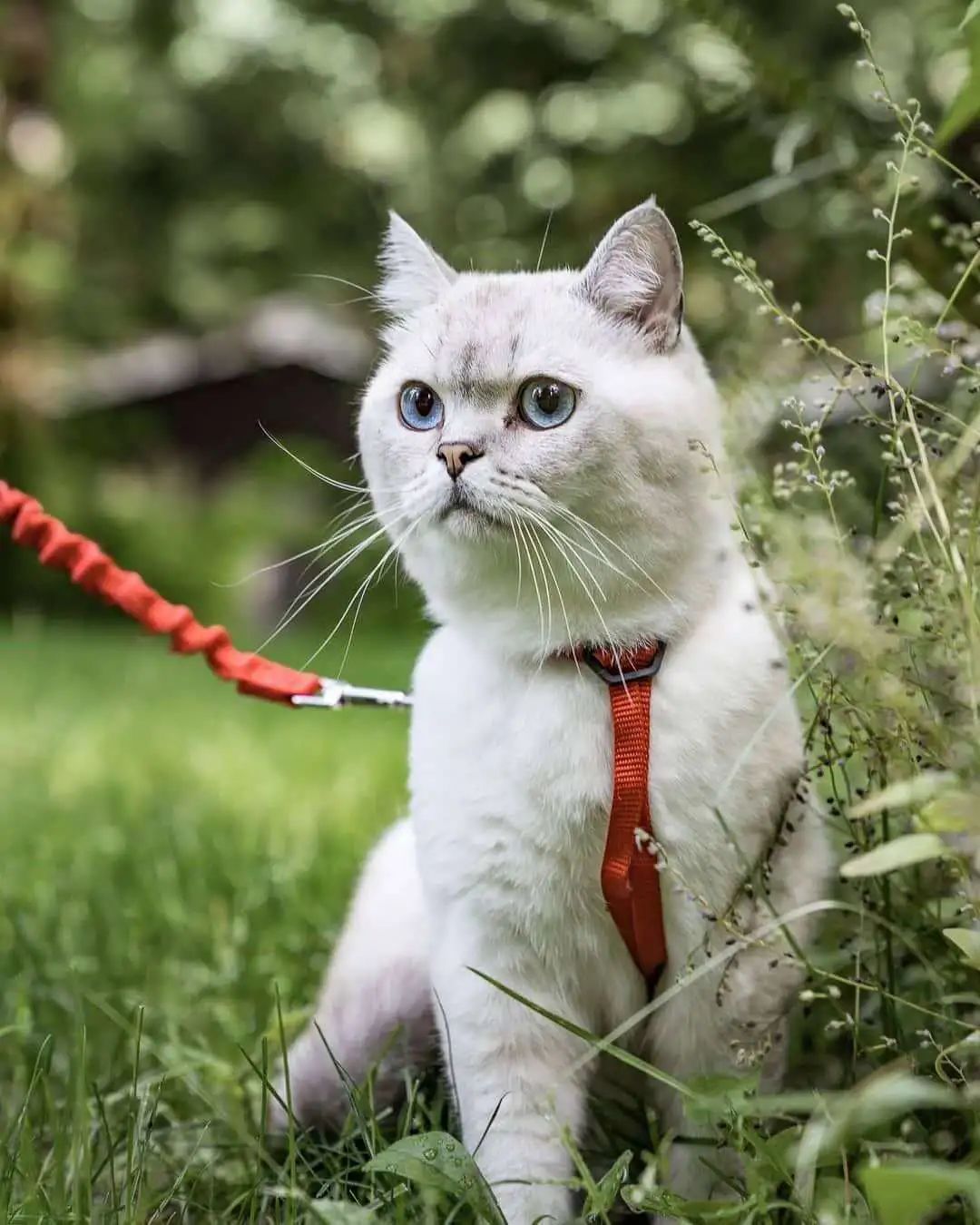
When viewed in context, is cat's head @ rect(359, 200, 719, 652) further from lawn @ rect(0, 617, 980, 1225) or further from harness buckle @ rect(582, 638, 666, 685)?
lawn @ rect(0, 617, 980, 1225)

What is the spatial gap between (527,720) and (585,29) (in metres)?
2.23

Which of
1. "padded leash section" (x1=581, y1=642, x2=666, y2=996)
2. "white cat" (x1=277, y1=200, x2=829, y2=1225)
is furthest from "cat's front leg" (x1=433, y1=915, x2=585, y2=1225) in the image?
"padded leash section" (x1=581, y1=642, x2=666, y2=996)

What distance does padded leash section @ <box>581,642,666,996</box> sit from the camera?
123 centimetres

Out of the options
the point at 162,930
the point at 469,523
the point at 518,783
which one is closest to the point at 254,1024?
the point at 162,930

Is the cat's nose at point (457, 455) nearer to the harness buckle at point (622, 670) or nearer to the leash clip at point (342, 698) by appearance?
the harness buckle at point (622, 670)

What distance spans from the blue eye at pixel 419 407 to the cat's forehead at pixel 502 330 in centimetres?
3

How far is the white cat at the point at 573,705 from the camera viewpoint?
1260 millimetres

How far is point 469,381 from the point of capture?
1321 millimetres

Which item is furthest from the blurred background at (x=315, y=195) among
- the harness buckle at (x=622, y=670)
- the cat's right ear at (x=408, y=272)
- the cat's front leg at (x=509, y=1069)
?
the cat's front leg at (x=509, y=1069)

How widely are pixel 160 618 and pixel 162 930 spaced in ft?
2.44

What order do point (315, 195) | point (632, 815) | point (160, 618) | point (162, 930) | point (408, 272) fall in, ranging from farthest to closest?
point (315, 195) < point (162, 930) < point (160, 618) < point (408, 272) < point (632, 815)

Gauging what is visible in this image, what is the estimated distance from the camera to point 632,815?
1.23 meters

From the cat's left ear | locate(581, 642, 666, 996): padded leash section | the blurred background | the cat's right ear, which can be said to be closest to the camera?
locate(581, 642, 666, 996): padded leash section

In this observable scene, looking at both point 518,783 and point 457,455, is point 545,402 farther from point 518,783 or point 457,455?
point 518,783
